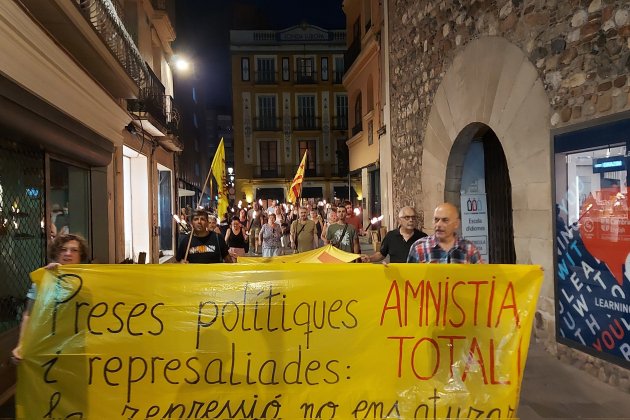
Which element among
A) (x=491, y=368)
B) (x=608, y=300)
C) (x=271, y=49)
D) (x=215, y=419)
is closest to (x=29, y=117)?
(x=215, y=419)

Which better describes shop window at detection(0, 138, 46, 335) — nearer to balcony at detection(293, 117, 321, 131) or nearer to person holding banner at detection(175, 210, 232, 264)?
person holding banner at detection(175, 210, 232, 264)

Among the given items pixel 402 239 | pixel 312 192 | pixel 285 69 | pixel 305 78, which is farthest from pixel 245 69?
pixel 402 239


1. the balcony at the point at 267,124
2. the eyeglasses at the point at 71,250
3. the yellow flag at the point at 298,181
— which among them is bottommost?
the eyeglasses at the point at 71,250

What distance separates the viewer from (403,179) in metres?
11.1

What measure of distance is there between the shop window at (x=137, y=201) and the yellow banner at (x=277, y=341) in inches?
435

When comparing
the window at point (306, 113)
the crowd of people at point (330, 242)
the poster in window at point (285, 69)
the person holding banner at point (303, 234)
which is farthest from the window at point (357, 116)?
the poster in window at point (285, 69)

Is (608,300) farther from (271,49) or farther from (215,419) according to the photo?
(271,49)

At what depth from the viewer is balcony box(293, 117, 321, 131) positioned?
4750 cm

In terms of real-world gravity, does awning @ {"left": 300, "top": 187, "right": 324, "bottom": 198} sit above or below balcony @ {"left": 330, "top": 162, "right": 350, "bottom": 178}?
below

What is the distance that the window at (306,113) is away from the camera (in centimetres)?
4750

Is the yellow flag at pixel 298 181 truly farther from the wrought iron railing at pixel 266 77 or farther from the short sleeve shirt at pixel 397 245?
the wrought iron railing at pixel 266 77

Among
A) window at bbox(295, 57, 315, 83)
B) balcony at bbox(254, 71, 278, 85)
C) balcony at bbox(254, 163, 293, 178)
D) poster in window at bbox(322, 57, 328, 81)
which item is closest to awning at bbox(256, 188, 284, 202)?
balcony at bbox(254, 163, 293, 178)

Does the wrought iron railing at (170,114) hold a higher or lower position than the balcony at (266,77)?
lower

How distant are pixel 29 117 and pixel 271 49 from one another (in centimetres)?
4297
